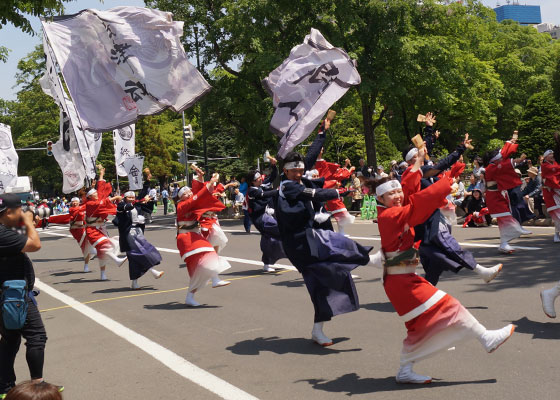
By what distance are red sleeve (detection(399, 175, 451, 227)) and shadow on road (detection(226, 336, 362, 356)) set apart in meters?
1.87

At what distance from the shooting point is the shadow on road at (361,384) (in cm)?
509

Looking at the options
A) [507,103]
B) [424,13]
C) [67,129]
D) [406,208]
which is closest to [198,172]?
[406,208]

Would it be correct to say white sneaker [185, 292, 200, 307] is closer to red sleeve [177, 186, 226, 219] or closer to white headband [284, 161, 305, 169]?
red sleeve [177, 186, 226, 219]

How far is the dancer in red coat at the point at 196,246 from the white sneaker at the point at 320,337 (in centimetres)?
298

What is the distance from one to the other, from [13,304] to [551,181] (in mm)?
10297

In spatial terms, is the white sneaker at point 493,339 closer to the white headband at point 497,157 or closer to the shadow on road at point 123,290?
the shadow on road at point 123,290

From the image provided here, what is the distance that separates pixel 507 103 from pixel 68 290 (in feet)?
154

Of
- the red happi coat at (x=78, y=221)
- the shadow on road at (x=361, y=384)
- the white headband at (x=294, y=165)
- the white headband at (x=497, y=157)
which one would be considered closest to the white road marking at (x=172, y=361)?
the shadow on road at (x=361, y=384)

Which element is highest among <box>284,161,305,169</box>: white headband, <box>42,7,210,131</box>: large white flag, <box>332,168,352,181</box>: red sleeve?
<box>42,7,210,131</box>: large white flag

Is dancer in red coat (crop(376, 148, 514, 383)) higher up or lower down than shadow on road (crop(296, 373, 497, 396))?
higher up

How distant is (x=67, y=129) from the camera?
1468 cm

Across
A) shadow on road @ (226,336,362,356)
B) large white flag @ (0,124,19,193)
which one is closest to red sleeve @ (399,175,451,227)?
shadow on road @ (226,336,362,356)

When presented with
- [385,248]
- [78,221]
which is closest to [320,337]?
[385,248]

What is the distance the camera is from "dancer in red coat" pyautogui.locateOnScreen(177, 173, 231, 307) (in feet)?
30.6
